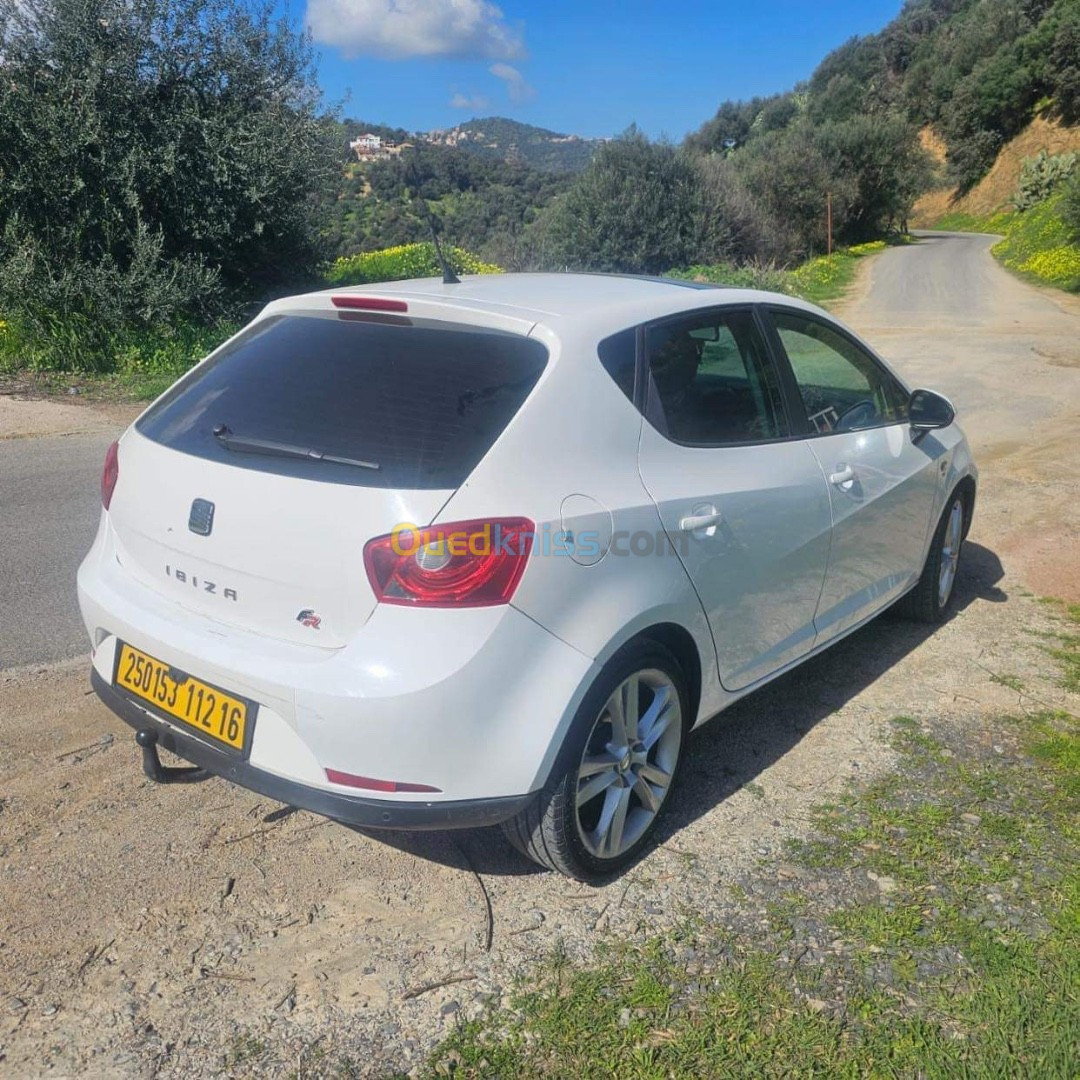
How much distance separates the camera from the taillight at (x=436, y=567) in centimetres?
238

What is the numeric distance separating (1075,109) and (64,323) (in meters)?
66.4

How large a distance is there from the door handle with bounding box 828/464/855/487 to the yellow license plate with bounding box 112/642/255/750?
2312mm

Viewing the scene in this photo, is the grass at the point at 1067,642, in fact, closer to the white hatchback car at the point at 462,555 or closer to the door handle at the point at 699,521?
the white hatchback car at the point at 462,555

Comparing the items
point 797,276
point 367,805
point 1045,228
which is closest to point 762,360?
point 367,805

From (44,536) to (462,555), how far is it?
14.1 ft

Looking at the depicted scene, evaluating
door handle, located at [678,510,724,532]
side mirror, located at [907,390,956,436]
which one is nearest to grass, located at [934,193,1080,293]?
side mirror, located at [907,390,956,436]

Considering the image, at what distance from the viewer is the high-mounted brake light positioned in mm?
2994

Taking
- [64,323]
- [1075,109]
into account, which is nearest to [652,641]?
[64,323]

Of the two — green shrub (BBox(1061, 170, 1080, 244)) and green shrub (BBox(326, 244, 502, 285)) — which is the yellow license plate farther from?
green shrub (BBox(1061, 170, 1080, 244))

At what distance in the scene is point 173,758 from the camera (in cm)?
344

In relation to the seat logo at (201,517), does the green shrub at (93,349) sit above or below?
below

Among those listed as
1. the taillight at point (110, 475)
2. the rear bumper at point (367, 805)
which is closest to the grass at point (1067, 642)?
the rear bumper at point (367, 805)

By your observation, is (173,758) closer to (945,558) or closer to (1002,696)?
(1002,696)

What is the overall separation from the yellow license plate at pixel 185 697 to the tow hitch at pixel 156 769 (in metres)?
0.11
